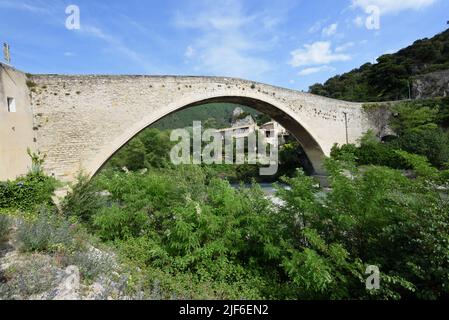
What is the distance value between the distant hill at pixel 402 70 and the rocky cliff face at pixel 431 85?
18.0 inches

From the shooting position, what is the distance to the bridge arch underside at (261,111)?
31.7 ft

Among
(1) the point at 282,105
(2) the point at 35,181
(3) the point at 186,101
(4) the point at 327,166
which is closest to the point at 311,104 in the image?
(1) the point at 282,105

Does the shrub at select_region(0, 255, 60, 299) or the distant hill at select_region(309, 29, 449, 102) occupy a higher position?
the distant hill at select_region(309, 29, 449, 102)

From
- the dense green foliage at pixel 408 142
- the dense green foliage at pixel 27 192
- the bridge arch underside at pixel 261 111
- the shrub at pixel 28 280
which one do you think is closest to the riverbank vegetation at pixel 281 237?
the shrub at pixel 28 280

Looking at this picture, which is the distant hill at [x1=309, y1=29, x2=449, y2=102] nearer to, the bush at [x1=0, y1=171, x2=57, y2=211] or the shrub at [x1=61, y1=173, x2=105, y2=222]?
the shrub at [x1=61, y1=173, x2=105, y2=222]

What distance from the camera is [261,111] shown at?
16.3 metres

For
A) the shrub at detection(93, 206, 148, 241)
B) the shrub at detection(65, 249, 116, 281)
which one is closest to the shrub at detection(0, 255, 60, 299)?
the shrub at detection(65, 249, 116, 281)

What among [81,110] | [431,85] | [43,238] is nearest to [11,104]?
[81,110]

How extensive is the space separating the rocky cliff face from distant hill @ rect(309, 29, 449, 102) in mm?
457

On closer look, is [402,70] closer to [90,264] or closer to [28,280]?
[90,264]

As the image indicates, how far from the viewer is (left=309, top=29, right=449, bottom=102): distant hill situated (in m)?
29.6

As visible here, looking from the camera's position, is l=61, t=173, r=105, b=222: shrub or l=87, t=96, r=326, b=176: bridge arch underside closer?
l=61, t=173, r=105, b=222: shrub
